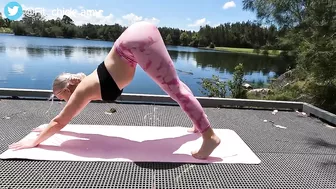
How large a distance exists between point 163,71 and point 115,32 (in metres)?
38.2

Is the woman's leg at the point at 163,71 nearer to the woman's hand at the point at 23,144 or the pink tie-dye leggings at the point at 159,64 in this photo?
the pink tie-dye leggings at the point at 159,64

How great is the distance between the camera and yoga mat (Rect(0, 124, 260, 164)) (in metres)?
2.16

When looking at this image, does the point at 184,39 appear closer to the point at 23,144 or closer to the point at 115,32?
the point at 115,32

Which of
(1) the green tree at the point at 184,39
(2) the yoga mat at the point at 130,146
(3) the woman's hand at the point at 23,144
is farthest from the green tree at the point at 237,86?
(1) the green tree at the point at 184,39

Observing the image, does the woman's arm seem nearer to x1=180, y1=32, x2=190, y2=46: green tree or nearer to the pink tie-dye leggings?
the pink tie-dye leggings

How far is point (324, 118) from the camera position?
3.66 meters

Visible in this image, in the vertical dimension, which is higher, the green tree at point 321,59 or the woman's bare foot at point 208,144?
the green tree at point 321,59

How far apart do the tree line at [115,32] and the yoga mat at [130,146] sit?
36416 mm

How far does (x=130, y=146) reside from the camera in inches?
95.0

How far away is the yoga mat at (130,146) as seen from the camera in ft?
7.10

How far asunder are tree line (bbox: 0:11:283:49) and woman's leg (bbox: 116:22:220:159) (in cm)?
3674

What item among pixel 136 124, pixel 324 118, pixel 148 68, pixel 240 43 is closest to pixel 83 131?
pixel 136 124

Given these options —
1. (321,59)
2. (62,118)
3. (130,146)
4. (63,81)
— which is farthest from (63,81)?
(321,59)

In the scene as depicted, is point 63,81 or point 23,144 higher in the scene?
point 63,81
